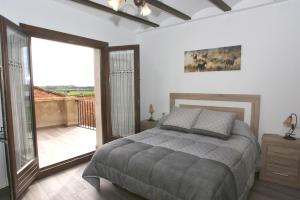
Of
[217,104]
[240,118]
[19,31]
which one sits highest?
[19,31]

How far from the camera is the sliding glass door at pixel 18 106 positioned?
205 cm

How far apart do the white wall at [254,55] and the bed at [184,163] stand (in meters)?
0.24

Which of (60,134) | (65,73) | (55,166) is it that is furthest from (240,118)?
(65,73)

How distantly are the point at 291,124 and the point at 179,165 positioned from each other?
1912mm

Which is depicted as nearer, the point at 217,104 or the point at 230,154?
the point at 230,154

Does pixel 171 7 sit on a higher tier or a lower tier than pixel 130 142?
higher

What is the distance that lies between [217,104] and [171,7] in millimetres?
1801

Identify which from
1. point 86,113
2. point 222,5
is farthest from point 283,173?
point 86,113

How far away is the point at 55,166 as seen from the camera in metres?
3.03

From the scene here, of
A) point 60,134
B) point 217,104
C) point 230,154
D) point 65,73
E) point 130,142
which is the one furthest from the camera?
point 65,73

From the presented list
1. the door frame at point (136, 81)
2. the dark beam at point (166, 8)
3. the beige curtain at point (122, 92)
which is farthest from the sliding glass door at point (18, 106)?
the dark beam at point (166, 8)

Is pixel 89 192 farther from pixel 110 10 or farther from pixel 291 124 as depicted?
pixel 291 124

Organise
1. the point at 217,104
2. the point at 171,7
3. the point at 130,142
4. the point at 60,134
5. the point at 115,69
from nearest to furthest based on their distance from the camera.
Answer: the point at 130,142
the point at 171,7
the point at 217,104
the point at 115,69
the point at 60,134

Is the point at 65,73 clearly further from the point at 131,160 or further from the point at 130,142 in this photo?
the point at 131,160
